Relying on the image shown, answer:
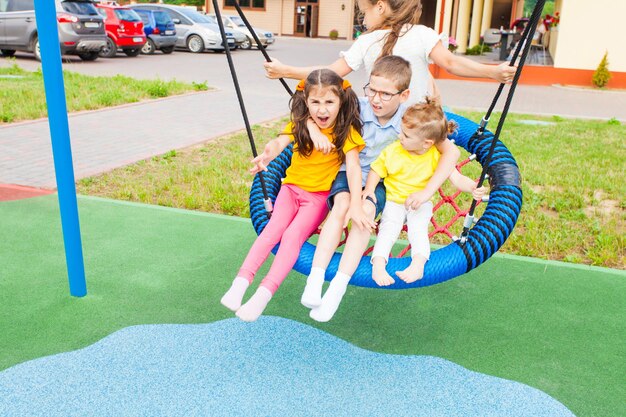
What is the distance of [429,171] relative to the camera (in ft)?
8.80

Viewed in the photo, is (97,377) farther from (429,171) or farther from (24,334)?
(429,171)

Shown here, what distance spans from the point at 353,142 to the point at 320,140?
0.53ft

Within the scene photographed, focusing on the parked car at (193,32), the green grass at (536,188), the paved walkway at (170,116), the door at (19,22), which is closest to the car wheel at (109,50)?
the paved walkway at (170,116)

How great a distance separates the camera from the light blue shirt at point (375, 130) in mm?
2771

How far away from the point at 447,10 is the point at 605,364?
1531 cm

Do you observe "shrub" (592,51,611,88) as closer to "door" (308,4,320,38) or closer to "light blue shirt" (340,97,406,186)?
"light blue shirt" (340,97,406,186)

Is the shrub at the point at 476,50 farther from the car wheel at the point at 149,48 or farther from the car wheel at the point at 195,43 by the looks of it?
the car wheel at the point at 149,48

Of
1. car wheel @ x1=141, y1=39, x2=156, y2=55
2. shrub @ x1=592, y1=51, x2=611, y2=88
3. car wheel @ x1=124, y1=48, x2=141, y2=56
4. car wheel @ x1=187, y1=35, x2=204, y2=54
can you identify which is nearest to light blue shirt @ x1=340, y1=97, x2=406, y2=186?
shrub @ x1=592, y1=51, x2=611, y2=88

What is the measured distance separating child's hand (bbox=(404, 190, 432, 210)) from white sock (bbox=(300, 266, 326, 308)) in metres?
0.46

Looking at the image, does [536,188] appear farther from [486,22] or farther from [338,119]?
[486,22]

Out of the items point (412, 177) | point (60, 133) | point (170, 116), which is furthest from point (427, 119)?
point (170, 116)

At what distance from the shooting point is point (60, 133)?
295 centimetres

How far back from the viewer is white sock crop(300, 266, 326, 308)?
239 cm

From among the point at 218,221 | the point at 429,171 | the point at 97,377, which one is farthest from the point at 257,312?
the point at 218,221
